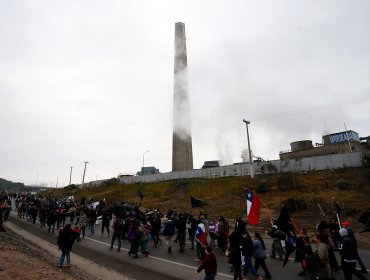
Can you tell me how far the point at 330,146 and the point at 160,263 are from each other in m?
58.9

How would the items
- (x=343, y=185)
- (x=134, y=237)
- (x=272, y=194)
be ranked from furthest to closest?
(x=272, y=194) < (x=343, y=185) < (x=134, y=237)

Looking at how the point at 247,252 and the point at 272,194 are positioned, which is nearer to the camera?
the point at 247,252

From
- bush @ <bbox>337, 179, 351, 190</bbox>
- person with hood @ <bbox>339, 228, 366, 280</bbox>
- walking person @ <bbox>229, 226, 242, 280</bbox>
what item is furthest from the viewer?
bush @ <bbox>337, 179, 351, 190</bbox>

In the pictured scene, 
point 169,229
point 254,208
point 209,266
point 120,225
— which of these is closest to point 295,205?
point 169,229

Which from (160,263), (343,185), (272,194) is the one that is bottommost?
(160,263)

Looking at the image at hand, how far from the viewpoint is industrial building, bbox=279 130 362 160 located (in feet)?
200

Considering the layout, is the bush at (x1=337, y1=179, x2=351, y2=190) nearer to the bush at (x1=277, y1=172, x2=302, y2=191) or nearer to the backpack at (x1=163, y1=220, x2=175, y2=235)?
the bush at (x1=277, y1=172, x2=302, y2=191)

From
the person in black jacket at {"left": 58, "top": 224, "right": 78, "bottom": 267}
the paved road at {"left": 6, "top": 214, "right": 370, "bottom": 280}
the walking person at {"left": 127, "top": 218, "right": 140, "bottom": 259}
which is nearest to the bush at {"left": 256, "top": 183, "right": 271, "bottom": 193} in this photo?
the paved road at {"left": 6, "top": 214, "right": 370, "bottom": 280}

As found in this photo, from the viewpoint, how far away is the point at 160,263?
41.6 feet

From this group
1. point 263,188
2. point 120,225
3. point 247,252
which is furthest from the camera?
point 263,188

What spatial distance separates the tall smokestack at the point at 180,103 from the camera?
248 feet

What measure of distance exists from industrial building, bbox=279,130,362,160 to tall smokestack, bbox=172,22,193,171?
78.0 ft

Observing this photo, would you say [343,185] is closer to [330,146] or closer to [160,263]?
[330,146]

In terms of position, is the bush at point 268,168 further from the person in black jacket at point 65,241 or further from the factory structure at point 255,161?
the person in black jacket at point 65,241
